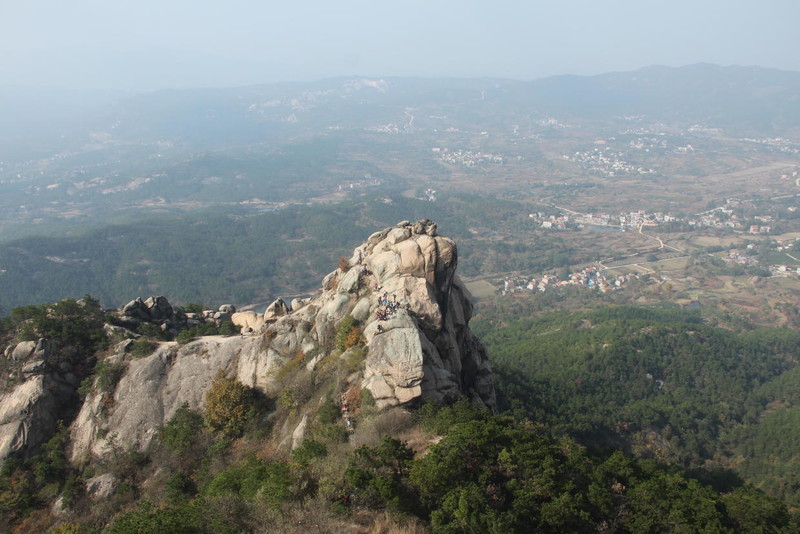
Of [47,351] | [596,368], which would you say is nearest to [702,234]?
[596,368]

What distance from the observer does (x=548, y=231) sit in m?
165

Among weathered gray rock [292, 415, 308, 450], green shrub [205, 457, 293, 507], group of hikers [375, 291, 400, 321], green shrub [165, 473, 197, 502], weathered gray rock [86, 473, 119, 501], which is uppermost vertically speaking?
group of hikers [375, 291, 400, 321]

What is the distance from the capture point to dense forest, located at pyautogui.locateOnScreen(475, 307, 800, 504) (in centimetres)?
4634

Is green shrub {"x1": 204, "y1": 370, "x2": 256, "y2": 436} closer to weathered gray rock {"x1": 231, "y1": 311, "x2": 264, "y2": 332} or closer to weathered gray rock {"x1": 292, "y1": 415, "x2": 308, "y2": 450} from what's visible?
weathered gray rock {"x1": 292, "y1": 415, "x2": 308, "y2": 450}

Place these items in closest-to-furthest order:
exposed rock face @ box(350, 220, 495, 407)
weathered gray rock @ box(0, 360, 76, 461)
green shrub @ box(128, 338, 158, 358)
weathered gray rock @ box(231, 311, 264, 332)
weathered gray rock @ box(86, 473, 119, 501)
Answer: exposed rock face @ box(350, 220, 495, 407)
weathered gray rock @ box(86, 473, 119, 501)
weathered gray rock @ box(0, 360, 76, 461)
green shrub @ box(128, 338, 158, 358)
weathered gray rock @ box(231, 311, 264, 332)

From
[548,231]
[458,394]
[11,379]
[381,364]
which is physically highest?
[381,364]

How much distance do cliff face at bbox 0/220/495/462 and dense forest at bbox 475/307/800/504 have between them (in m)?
18.5

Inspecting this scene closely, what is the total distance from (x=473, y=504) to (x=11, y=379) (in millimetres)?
25262

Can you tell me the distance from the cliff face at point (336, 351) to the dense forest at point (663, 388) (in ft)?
60.7

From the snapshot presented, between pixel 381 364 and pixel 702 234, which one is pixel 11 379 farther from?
pixel 702 234

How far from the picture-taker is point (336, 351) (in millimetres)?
24188

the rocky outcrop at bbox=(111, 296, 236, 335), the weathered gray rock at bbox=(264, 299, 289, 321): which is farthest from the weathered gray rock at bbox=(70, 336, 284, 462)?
the rocky outcrop at bbox=(111, 296, 236, 335)

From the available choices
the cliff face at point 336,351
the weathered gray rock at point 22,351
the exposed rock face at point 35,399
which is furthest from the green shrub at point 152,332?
the weathered gray rock at point 22,351

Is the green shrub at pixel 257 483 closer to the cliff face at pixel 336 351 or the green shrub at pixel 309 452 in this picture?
the green shrub at pixel 309 452
